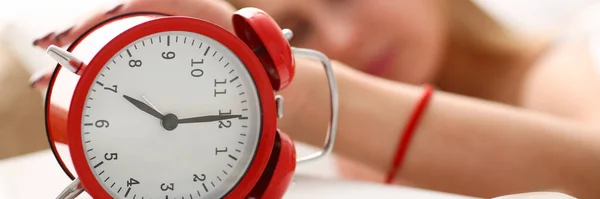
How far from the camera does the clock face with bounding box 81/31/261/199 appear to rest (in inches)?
10.9

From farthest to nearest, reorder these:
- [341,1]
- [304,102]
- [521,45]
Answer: [521,45] < [341,1] < [304,102]

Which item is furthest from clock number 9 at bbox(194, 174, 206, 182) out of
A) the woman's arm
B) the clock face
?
the woman's arm

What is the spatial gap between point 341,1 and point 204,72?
0.47 meters

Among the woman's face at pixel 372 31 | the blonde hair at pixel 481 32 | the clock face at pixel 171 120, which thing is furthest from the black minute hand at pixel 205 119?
the blonde hair at pixel 481 32

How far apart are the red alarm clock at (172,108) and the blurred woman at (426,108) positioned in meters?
0.05

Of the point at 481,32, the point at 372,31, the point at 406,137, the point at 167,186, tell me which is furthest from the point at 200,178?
the point at 481,32

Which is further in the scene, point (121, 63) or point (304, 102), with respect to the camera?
point (304, 102)

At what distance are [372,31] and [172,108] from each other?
0.49 m

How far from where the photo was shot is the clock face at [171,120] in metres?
0.28

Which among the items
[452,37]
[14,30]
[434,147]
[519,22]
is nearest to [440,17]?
[452,37]

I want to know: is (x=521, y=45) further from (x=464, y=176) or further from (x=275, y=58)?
(x=275, y=58)

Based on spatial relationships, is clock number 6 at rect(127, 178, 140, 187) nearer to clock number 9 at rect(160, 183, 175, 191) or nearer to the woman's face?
clock number 9 at rect(160, 183, 175, 191)

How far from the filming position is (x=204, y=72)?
0.29 metres

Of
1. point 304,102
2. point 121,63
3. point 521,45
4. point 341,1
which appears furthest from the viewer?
point 521,45
